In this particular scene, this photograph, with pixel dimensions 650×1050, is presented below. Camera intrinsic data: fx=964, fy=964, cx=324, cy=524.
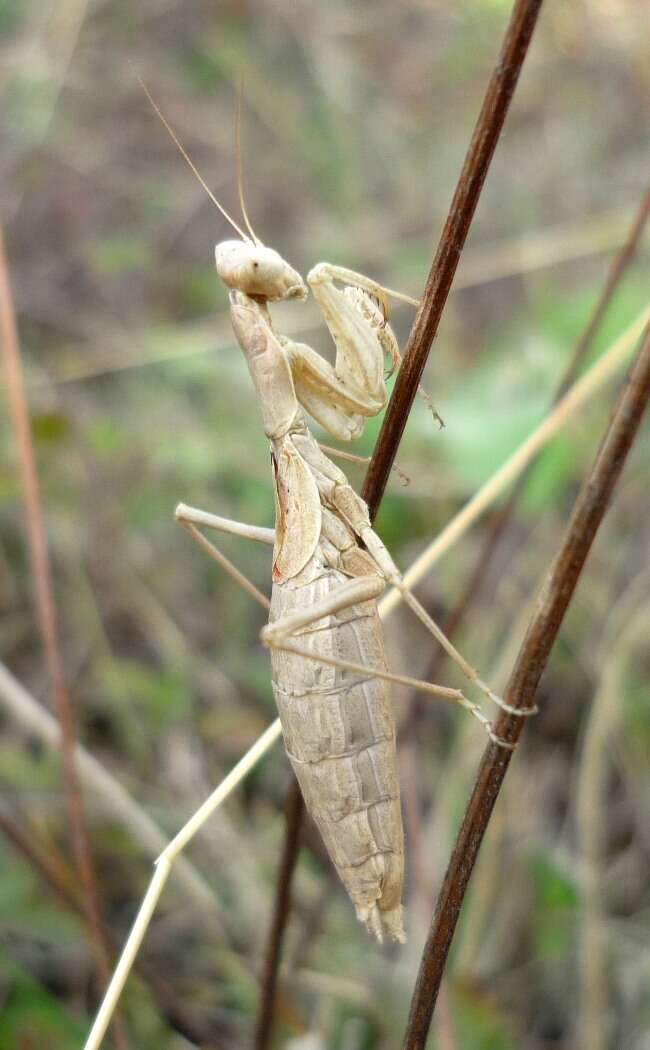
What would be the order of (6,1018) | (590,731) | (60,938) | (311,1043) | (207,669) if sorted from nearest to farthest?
1. (311,1043)
2. (6,1018)
3. (60,938)
4. (590,731)
5. (207,669)

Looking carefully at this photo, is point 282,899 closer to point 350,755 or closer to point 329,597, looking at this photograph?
point 350,755

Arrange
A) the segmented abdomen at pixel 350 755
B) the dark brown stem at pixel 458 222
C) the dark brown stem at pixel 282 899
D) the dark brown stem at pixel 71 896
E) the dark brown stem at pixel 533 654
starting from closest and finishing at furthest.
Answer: the dark brown stem at pixel 533 654
the dark brown stem at pixel 458 222
the segmented abdomen at pixel 350 755
the dark brown stem at pixel 282 899
the dark brown stem at pixel 71 896

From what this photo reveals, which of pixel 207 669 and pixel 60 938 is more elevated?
pixel 207 669

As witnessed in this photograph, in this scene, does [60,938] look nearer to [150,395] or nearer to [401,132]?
[150,395]

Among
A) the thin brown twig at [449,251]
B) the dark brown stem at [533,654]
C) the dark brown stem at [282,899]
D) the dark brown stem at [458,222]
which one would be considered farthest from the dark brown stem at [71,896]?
the dark brown stem at [458,222]

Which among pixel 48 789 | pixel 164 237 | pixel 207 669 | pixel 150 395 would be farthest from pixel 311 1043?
pixel 164 237

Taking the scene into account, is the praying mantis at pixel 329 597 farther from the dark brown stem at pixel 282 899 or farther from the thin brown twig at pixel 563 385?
the thin brown twig at pixel 563 385

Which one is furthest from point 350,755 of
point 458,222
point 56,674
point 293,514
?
point 458,222
